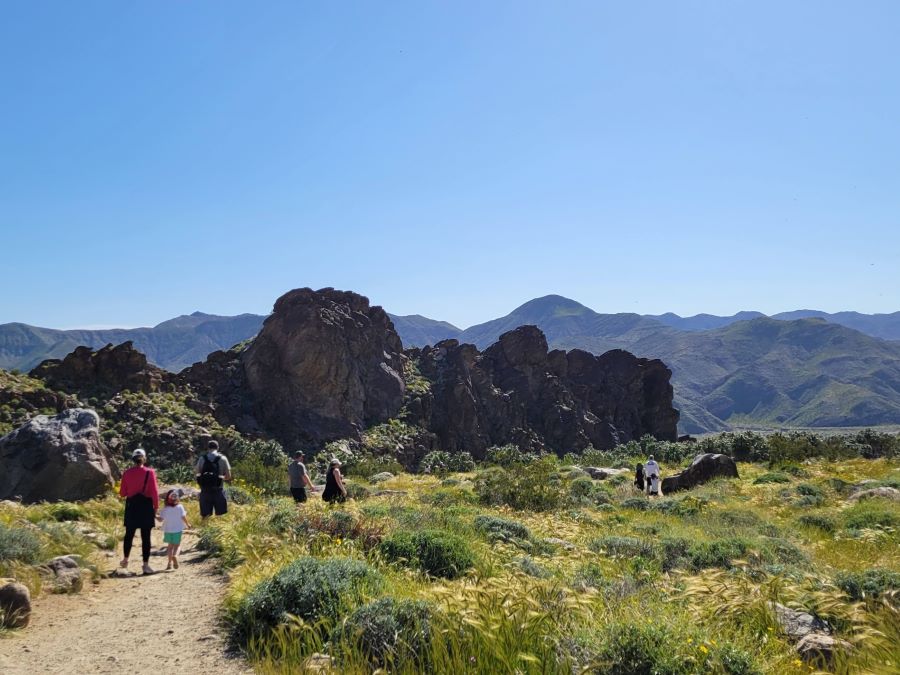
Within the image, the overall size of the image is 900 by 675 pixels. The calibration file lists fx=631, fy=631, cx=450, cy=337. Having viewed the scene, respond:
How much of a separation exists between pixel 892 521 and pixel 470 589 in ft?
44.6

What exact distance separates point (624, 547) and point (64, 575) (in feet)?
30.4

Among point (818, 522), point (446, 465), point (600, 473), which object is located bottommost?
point (446, 465)

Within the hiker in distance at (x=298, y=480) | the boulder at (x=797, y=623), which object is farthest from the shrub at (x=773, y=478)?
the boulder at (x=797, y=623)

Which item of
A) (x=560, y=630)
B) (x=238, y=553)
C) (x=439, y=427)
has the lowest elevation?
(x=439, y=427)

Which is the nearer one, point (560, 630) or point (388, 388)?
point (560, 630)

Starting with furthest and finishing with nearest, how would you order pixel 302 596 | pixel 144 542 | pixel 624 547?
pixel 624 547 → pixel 144 542 → pixel 302 596

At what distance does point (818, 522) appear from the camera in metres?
15.9

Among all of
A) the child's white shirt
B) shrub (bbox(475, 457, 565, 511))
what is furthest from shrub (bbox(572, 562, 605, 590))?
shrub (bbox(475, 457, 565, 511))

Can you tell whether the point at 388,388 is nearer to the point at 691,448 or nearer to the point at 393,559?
the point at 691,448

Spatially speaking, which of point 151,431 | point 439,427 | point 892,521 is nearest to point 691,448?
point 439,427

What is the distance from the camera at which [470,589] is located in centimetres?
577

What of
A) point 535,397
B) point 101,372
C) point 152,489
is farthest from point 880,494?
point 535,397

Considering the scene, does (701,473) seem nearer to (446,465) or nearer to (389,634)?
(446,465)

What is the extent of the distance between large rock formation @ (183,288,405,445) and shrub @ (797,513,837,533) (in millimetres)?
43188
